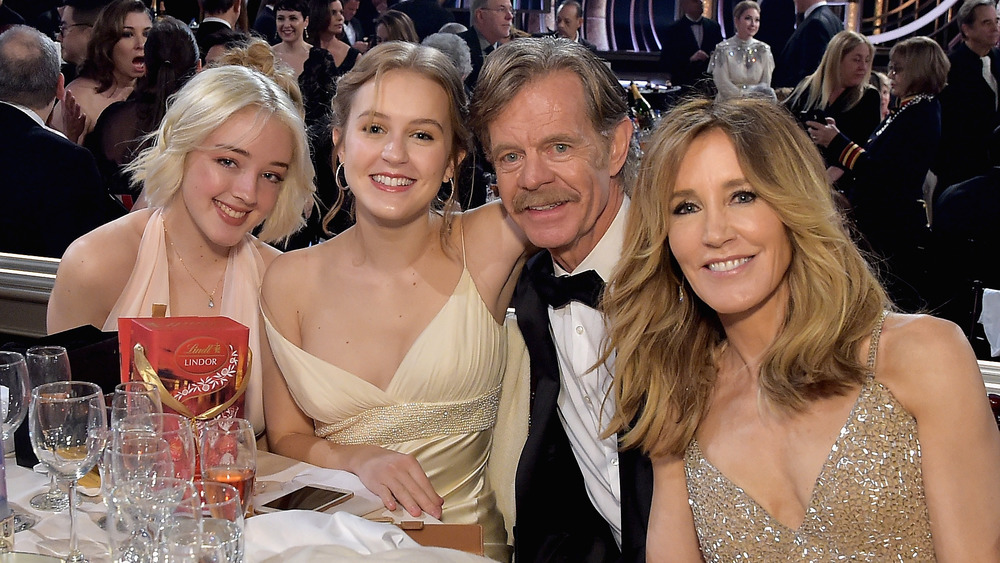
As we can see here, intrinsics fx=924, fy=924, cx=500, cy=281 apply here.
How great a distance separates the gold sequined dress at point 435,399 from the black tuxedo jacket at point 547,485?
0.15 meters

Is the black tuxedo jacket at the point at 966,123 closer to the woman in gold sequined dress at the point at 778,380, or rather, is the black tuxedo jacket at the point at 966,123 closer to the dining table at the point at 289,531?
the woman in gold sequined dress at the point at 778,380

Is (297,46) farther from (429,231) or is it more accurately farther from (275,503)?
(275,503)

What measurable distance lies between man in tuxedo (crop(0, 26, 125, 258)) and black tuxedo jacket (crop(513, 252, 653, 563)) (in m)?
2.67

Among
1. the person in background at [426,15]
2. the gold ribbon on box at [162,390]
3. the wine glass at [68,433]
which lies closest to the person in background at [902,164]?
the person in background at [426,15]

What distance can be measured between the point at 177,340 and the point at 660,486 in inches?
39.9

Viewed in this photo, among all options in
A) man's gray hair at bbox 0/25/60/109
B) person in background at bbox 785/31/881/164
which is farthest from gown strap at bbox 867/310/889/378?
person in background at bbox 785/31/881/164

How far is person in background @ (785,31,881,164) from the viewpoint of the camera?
5723 millimetres

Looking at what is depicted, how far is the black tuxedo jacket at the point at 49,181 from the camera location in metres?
4.17

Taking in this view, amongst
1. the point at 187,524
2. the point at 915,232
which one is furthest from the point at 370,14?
the point at 187,524

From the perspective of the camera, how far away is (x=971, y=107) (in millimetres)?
5605

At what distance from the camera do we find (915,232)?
5691 mm

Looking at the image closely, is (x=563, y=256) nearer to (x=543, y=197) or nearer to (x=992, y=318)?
(x=543, y=197)

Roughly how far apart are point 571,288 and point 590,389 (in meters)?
0.26

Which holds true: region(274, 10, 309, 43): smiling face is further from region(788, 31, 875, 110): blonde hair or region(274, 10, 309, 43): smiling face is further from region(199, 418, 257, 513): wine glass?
region(199, 418, 257, 513): wine glass
